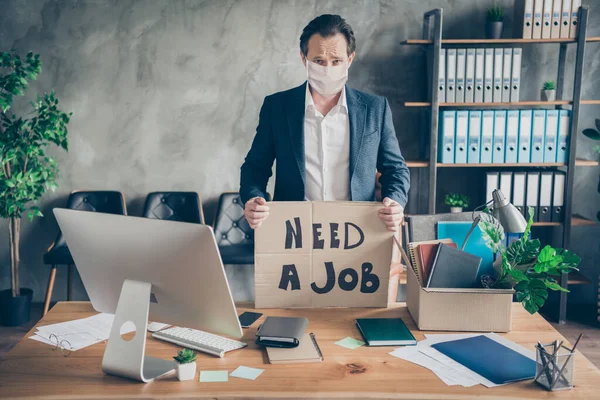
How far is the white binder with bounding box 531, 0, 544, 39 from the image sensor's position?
3.67 metres

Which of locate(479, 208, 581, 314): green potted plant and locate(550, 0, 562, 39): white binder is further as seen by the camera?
locate(550, 0, 562, 39): white binder

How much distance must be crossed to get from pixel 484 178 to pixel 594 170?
93 centimetres

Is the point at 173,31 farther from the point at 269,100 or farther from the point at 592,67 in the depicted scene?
the point at 592,67

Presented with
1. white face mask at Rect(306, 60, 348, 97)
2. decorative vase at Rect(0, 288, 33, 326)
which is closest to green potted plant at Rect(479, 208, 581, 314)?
white face mask at Rect(306, 60, 348, 97)

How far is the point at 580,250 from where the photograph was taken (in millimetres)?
4246

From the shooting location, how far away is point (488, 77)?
12.2 ft

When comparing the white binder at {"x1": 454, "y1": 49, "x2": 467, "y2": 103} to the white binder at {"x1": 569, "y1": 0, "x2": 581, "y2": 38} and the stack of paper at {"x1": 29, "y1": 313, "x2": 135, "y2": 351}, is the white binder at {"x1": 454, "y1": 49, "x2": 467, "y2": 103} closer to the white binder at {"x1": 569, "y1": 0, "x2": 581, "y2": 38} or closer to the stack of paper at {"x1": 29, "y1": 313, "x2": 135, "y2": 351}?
the white binder at {"x1": 569, "y1": 0, "x2": 581, "y2": 38}

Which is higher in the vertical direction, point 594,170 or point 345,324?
point 594,170

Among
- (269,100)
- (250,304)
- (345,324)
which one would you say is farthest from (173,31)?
(345,324)

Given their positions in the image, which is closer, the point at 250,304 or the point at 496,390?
the point at 496,390

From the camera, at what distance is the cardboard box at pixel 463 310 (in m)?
1.65

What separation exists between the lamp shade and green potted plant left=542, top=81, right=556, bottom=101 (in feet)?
8.37

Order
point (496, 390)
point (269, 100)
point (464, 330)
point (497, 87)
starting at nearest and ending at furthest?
point (496, 390), point (464, 330), point (269, 100), point (497, 87)

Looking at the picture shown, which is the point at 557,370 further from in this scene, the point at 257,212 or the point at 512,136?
the point at 512,136
